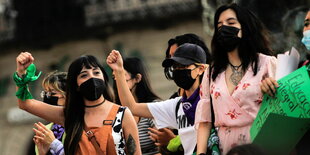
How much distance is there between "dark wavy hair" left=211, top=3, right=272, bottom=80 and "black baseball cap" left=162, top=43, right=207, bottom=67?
0.58 meters

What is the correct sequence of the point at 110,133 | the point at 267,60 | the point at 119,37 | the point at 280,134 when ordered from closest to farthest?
1. the point at 280,134
2. the point at 267,60
3. the point at 110,133
4. the point at 119,37

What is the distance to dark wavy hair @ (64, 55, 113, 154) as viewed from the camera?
6094 millimetres

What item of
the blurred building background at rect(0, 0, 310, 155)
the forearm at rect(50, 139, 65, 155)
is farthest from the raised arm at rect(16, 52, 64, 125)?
the blurred building background at rect(0, 0, 310, 155)

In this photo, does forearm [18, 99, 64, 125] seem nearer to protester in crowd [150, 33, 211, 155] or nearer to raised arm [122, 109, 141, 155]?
raised arm [122, 109, 141, 155]

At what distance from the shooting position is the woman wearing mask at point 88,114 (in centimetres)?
604

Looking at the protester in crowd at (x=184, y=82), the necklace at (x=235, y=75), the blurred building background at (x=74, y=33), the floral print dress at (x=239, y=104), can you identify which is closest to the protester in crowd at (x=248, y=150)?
the floral print dress at (x=239, y=104)

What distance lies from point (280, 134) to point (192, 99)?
1423 mm

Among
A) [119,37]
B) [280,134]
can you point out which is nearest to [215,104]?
[280,134]

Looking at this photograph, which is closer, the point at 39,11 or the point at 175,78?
the point at 175,78

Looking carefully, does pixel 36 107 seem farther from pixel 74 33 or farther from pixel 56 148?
pixel 74 33

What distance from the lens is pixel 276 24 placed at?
7.40 meters

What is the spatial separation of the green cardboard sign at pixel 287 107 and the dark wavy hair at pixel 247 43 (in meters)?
0.50

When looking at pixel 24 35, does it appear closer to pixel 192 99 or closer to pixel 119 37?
pixel 119 37

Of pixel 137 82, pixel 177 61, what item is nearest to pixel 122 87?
pixel 177 61
